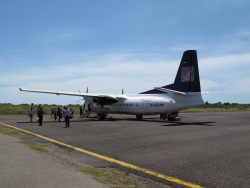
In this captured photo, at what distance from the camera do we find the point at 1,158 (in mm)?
8031

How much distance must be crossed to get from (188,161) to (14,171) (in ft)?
17.0

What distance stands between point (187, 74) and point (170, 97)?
3.00m

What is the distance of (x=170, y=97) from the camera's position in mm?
25375

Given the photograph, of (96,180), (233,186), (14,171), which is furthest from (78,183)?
(233,186)

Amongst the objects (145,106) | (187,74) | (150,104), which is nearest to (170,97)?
(150,104)

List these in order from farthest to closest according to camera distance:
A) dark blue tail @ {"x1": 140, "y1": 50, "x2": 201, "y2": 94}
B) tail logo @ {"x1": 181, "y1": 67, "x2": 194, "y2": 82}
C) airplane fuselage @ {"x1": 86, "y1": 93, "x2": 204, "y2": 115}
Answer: airplane fuselage @ {"x1": 86, "y1": 93, "x2": 204, "y2": 115}, tail logo @ {"x1": 181, "y1": 67, "x2": 194, "y2": 82}, dark blue tail @ {"x1": 140, "y1": 50, "x2": 201, "y2": 94}

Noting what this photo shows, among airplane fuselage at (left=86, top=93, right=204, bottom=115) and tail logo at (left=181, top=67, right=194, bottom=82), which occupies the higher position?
tail logo at (left=181, top=67, right=194, bottom=82)

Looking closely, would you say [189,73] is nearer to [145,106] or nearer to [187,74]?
[187,74]

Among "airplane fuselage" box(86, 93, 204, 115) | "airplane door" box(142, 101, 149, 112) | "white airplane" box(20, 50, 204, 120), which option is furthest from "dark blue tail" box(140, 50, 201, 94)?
"airplane door" box(142, 101, 149, 112)

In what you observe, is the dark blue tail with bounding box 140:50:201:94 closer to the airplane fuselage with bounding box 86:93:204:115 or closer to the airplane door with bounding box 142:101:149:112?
the airplane fuselage with bounding box 86:93:204:115

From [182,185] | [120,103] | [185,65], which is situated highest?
[185,65]

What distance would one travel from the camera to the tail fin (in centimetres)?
2356

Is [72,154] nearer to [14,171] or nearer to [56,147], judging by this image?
[56,147]

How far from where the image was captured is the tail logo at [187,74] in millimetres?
23761
